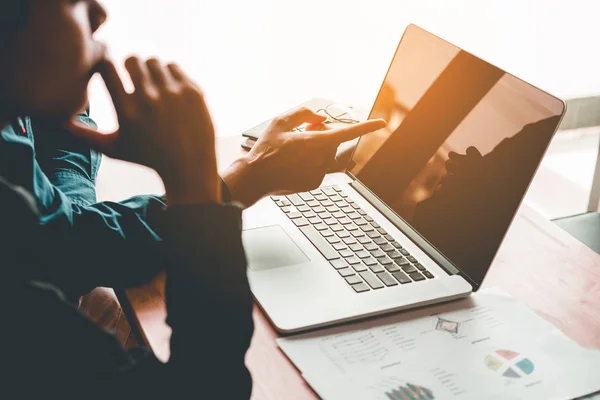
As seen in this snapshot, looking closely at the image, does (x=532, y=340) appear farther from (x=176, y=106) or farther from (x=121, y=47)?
(x=121, y=47)

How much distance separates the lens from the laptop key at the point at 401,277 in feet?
3.03

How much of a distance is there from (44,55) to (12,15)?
47 millimetres

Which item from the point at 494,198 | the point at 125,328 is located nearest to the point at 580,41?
the point at 494,198

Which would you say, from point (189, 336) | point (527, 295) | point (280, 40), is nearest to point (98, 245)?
point (189, 336)

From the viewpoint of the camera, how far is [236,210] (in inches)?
27.9

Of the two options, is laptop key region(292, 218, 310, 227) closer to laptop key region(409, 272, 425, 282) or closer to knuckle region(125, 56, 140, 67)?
laptop key region(409, 272, 425, 282)

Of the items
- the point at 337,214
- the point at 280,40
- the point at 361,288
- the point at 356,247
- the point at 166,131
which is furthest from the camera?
the point at 280,40

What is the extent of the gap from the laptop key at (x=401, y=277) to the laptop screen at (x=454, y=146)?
9 centimetres

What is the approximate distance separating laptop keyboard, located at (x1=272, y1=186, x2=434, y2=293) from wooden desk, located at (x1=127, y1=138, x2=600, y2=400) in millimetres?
145

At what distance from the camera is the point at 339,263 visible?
95 centimetres

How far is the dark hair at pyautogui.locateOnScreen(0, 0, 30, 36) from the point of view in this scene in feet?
1.90

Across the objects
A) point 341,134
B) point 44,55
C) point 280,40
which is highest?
point 44,55

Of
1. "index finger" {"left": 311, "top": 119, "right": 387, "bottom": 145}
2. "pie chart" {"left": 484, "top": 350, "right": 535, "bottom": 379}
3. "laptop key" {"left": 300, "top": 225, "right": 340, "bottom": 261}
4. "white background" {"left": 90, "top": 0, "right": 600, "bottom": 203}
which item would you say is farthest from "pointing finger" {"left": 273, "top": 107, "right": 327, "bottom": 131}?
"white background" {"left": 90, "top": 0, "right": 600, "bottom": 203}

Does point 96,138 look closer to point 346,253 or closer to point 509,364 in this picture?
point 346,253
